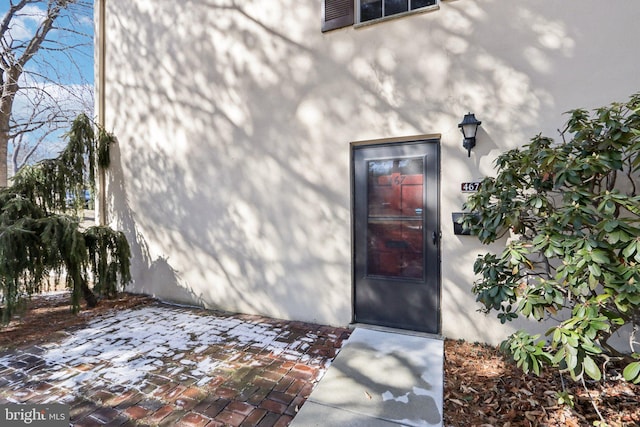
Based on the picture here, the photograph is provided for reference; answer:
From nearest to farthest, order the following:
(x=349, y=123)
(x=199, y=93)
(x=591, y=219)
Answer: (x=591, y=219)
(x=349, y=123)
(x=199, y=93)

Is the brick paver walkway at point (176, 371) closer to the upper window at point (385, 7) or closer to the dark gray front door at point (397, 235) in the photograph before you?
the dark gray front door at point (397, 235)

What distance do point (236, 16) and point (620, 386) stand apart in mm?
5731

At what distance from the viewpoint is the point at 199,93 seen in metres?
4.46

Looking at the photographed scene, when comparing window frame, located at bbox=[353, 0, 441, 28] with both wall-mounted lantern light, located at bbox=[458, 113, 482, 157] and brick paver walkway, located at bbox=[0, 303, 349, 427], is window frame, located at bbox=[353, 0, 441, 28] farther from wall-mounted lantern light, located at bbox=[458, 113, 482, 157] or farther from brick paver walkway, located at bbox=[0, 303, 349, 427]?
brick paver walkway, located at bbox=[0, 303, 349, 427]

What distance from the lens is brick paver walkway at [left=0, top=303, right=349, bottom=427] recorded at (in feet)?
6.91

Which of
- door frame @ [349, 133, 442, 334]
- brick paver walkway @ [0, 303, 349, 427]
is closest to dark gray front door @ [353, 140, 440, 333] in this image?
door frame @ [349, 133, 442, 334]

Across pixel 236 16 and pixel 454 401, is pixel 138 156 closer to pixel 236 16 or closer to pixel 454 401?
pixel 236 16

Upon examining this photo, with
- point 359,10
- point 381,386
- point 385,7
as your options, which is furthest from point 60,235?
point 385,7

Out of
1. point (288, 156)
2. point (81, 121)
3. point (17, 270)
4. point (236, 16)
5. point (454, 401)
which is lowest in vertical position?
point (454, 401)

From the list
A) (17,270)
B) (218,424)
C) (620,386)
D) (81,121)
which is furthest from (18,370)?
(620,386)

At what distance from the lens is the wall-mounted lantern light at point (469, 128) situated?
9.65ft

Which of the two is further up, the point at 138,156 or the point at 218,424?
the point at 138,156

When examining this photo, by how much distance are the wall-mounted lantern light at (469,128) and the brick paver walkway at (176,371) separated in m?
Answer: 2.48

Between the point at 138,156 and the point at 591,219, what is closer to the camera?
the point at 591,219
